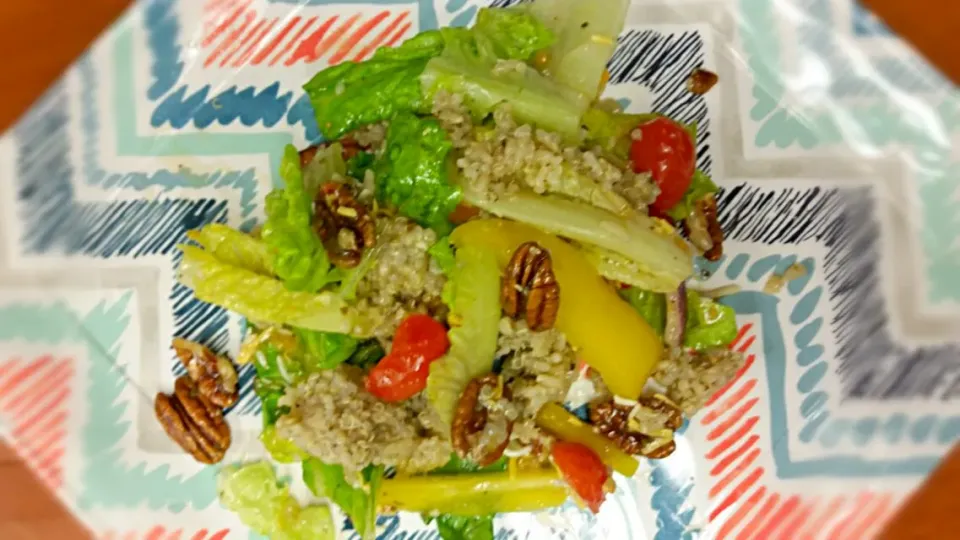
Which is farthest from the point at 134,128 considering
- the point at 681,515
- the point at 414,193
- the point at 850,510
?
the point at 850,510

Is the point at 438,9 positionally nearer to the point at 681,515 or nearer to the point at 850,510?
the point at 681,515

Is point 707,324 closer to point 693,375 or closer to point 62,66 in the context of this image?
point 693,375

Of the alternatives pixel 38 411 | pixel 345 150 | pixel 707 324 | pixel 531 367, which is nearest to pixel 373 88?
pixel 345 150

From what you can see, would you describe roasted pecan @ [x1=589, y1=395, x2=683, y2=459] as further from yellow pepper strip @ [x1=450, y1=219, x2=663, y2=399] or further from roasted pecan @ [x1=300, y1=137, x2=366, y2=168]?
roasted pecan @ [x1=300, y1=137, x2=366, y2=168]

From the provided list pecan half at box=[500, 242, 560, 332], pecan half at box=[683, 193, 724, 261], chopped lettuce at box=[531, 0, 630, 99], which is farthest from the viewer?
pecan half at box=[683, 193, 724, 261]

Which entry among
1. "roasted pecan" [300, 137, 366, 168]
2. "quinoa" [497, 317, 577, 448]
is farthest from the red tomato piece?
"roasted pecan" [300, 137, 366, 168]

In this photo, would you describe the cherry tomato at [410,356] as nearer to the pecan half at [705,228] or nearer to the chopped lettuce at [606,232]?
the chopped lettuce at [606,232]
